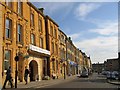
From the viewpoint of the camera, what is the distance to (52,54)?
46594mm

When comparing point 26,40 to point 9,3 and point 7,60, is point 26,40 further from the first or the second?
point 7,60

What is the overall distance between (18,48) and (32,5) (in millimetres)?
9072

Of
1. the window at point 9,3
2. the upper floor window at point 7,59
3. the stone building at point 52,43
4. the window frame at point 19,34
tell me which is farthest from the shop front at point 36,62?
the window at point 9,3

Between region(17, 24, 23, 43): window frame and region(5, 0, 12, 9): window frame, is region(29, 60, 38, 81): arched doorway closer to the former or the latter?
region(17, 24, 23, 43): window frame

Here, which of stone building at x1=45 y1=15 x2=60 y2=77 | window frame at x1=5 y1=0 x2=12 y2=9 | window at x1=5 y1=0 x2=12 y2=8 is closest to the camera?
window frame at x1=5 y1=0 x2=12 y2=9

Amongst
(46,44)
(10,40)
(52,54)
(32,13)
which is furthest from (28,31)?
(52,54)

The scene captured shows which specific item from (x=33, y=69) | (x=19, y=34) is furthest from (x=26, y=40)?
(x=33, y=69)

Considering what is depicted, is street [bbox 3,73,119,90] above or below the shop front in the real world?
below

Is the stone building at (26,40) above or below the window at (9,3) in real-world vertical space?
below

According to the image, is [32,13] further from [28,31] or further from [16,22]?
[16,22]

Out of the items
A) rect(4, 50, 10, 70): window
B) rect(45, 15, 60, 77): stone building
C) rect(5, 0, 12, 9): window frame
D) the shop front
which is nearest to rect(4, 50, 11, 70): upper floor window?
rect(4, 50, 10, 70): window

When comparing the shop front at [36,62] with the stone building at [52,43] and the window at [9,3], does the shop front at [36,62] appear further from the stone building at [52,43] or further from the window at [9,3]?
the window at [9,3]

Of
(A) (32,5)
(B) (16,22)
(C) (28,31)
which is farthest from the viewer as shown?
(A) (32,5)

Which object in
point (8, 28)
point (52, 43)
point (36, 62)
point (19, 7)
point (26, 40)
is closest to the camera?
point (8, 28)
